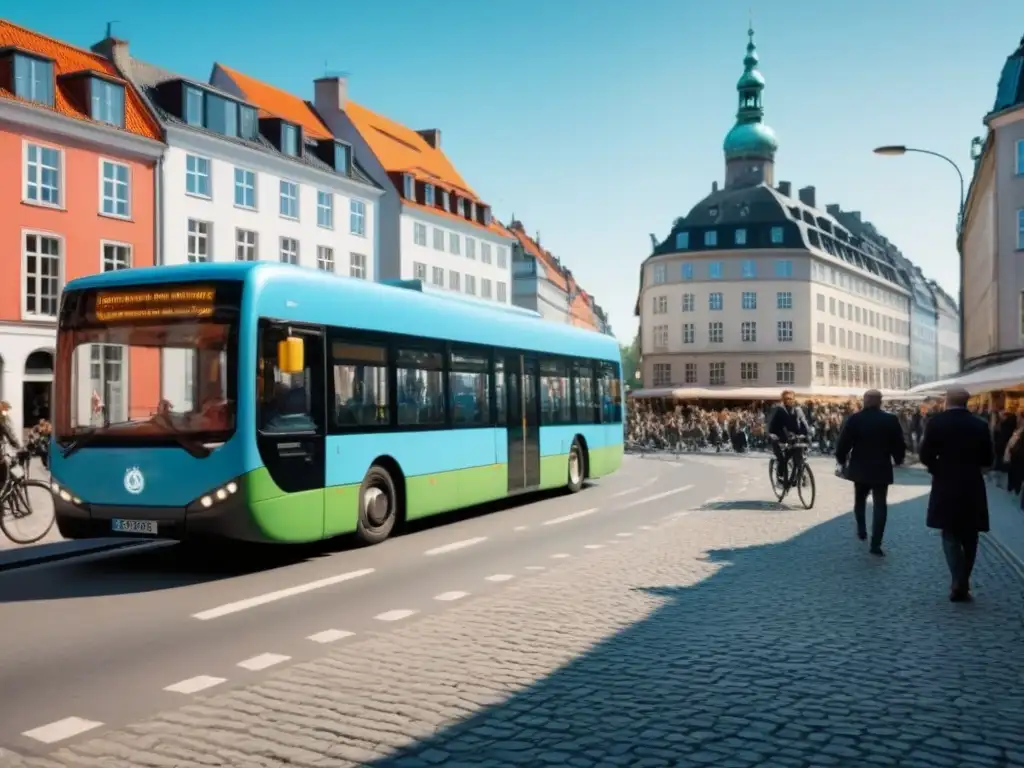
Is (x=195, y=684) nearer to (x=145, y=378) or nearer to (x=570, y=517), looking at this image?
(x=145, y=378)

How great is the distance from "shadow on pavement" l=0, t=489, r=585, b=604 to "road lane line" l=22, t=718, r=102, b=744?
4.25 meters

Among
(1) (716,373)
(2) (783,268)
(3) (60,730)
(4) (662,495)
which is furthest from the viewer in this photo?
(2) (783,268)

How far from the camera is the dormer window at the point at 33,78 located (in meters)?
35.7

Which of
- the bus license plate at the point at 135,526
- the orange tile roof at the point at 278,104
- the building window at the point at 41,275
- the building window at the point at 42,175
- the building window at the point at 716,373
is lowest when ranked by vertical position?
the bus license plate at the point at 135,526

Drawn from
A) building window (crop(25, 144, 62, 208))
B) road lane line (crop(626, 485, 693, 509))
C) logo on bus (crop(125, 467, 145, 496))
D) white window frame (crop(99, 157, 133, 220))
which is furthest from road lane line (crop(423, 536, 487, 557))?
white window frame (crop(99, 157, 133, 220))

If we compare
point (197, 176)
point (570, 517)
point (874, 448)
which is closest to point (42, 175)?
point (197, 176)

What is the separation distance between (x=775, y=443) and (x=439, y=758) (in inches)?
578

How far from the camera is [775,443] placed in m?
19.0

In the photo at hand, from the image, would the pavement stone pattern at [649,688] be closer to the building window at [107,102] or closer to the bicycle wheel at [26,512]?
the bicycle wheel at [26,512]

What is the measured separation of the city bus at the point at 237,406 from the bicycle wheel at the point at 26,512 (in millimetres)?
2667

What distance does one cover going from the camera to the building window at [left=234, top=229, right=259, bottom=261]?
149 ft

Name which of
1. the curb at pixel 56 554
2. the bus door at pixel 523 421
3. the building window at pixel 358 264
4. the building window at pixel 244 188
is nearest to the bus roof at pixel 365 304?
the bus door at pixel 523 421

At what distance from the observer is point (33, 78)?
36.2 meters

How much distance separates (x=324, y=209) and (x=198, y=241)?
29.7 feet
